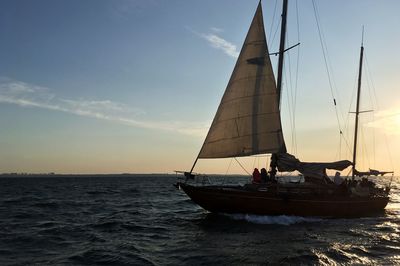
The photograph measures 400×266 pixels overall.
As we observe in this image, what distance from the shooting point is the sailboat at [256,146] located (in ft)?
80.7

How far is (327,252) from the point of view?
16875 millimetres

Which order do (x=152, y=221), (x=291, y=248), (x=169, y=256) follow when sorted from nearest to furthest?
(x=169, y=256), (x=291, y=248), (x=152, y=221)

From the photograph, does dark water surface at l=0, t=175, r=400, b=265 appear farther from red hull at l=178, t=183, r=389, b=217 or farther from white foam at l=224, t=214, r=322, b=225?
red hull at l=178, t=183, r=389, b=217

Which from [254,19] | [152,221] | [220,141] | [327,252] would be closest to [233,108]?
[220,141]

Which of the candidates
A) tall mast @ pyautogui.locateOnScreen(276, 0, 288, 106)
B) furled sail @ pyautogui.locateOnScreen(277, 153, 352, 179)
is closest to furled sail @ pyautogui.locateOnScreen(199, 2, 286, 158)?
furled sail @ pyautogui.locateOnScreen(277, 153, 352, 179)

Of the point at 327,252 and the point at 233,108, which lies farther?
the point at 233,108

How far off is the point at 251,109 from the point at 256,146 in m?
2.30

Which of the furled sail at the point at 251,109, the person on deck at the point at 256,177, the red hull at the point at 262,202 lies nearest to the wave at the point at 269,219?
the red hull at the point at 262,202

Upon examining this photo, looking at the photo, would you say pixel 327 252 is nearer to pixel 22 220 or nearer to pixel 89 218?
pixel 89 218

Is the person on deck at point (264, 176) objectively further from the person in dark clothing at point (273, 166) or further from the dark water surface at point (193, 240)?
the dark water surface at point (193, 240)

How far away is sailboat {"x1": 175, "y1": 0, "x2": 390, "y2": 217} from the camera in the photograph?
969 inches

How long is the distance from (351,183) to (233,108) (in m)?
12.3

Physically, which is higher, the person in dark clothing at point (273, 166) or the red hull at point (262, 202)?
the person in dark clothing at point (273, 166)

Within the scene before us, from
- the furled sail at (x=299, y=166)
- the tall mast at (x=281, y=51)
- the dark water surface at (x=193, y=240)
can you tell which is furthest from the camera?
the tall mast at (x=281, y=51)
